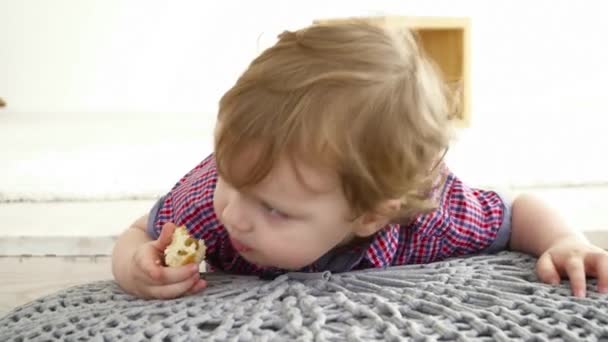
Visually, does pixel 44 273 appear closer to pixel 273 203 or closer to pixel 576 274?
pixel 273 203

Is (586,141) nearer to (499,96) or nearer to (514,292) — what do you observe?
(499,96)

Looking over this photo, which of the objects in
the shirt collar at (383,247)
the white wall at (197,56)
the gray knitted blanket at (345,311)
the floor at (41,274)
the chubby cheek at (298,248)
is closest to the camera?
the gray knitted blanket at (345,311)

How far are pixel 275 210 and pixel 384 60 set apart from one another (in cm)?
14

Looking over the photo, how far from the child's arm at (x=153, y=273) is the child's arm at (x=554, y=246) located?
28cm

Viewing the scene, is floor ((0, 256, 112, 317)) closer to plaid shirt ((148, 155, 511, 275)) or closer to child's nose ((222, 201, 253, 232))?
plaid shirt ((148, 155, 511, 275))

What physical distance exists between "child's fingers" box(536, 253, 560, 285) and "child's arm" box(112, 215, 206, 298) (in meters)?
0.27

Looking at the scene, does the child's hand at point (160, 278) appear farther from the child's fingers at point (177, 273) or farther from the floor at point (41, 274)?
the floor at point (41, 274)

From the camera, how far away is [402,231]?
30.2 inches

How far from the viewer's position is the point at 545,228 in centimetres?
75

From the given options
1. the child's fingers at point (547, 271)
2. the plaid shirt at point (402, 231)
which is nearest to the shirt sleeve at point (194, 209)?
the plaid shirt at point (402, 231)

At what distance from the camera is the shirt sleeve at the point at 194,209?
0.76 m

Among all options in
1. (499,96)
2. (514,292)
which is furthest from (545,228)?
(499,96)

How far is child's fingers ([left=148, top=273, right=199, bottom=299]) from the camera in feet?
2.13

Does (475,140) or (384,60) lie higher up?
(384,60)
